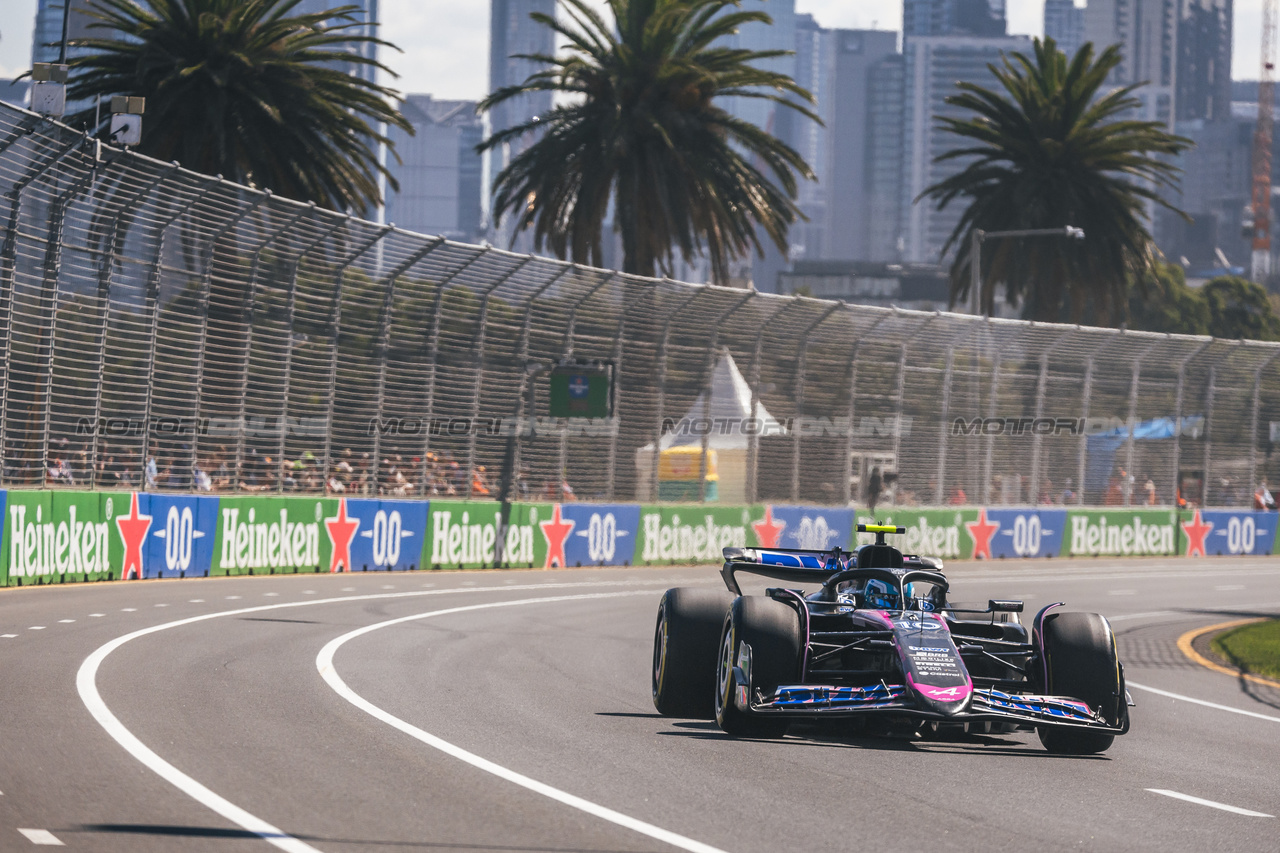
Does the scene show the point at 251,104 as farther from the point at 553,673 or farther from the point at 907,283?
the point at 907,283

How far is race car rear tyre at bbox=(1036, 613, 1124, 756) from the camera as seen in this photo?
387 inches

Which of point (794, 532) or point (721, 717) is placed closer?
point (721, 717)

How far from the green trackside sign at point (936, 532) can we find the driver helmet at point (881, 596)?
23067 mm

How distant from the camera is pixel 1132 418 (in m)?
39.9

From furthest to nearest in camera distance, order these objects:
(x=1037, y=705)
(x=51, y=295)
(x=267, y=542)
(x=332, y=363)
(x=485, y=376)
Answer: (x=485, y=376) < (x=332, y=363) < (x=267, y=542) < (x=51, y=295) < (x=1037, y=705)

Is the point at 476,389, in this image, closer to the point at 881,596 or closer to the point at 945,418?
the point at 945,418

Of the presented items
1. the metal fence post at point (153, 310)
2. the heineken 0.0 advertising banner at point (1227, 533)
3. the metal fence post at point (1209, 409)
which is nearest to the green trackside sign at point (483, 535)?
the metal fence post at point (153, 310)

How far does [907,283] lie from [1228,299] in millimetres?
92463

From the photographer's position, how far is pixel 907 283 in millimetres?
196250

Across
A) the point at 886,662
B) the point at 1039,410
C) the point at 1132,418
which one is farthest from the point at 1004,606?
the point at 1132,418

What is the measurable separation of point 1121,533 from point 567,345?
1707 centimetres

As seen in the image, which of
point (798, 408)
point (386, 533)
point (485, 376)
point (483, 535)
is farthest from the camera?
point (798, 408)

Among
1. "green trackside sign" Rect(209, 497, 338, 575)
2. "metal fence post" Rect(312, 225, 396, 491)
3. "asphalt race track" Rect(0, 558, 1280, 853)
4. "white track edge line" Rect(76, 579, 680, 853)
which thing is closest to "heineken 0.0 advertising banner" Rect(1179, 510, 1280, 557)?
"metal fence post" Rect(312, 225, 396, 491)

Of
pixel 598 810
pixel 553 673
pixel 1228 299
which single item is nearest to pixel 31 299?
pixel 553 673
